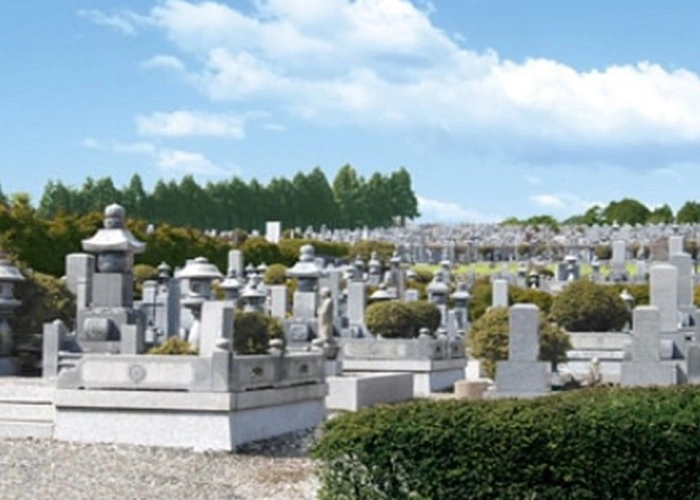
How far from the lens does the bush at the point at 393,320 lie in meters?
33.8

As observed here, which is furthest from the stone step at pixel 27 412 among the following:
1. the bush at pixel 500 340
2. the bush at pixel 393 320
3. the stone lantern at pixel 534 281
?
the stone lantern at pixel 534 281

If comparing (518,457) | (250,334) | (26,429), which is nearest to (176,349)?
(250,334)

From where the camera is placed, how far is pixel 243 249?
224 feet

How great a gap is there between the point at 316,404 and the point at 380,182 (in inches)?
5354

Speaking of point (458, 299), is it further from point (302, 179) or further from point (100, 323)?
point (302, 179)

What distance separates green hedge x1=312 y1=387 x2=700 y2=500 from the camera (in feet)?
35.0

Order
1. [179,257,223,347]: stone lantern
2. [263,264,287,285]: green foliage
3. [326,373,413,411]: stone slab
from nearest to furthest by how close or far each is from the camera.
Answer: [326,373,413,411]: stone slab, [179,257,223,347]: stone lantern, [263,264,287,285]: green foliage

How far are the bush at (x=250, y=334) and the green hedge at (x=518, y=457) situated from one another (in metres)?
10.9

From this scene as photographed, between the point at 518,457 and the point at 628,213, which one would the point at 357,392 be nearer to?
the point at 518,457

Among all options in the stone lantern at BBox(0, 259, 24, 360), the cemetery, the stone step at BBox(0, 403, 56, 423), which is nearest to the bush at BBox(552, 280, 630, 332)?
the cemetery

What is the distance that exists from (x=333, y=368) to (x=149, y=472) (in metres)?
9.10

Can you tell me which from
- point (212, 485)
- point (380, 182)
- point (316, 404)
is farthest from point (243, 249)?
point (380, 182)

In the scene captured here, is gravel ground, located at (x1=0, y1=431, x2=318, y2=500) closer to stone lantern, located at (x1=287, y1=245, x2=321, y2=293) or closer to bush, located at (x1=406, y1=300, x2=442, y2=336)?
stone lantern, located at (x1=287, y1=245, x2=321, y2=293)

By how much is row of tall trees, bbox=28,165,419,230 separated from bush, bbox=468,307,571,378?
6534 cm
